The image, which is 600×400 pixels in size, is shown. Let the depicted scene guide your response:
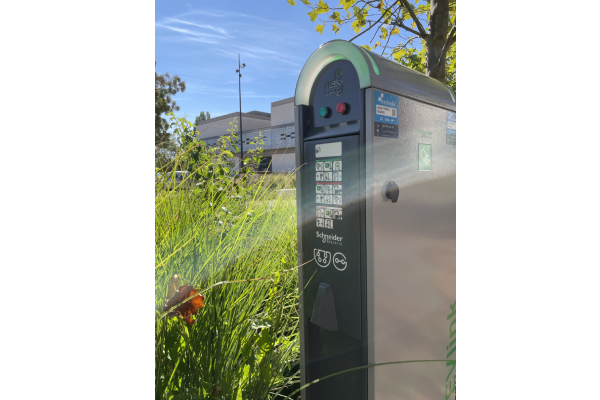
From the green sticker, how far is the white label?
1.54 ft

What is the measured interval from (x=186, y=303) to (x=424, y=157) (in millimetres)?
1354

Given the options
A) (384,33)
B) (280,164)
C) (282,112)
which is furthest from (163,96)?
(282,112)

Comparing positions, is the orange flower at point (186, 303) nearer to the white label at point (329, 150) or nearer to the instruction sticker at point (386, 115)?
the white label at point (329, 150)

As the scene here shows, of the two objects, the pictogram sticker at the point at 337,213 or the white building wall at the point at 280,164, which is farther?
the white building wall at the point at 280,164

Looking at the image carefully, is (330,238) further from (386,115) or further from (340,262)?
(386,115)

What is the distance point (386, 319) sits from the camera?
1.74 metres

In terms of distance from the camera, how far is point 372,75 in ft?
5.24

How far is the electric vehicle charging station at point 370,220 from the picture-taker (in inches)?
65.5

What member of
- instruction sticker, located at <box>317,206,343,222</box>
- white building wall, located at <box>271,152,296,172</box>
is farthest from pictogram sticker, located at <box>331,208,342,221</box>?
white building wall, located at <box>271,152,296,172</box>

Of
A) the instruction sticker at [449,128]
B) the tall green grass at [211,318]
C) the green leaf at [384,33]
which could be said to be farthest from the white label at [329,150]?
the green leaf at [384,33]

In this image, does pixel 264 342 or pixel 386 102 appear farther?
pixel 386 102

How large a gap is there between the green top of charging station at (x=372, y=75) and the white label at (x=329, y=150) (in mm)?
267

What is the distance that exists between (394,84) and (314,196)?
2.12ft
